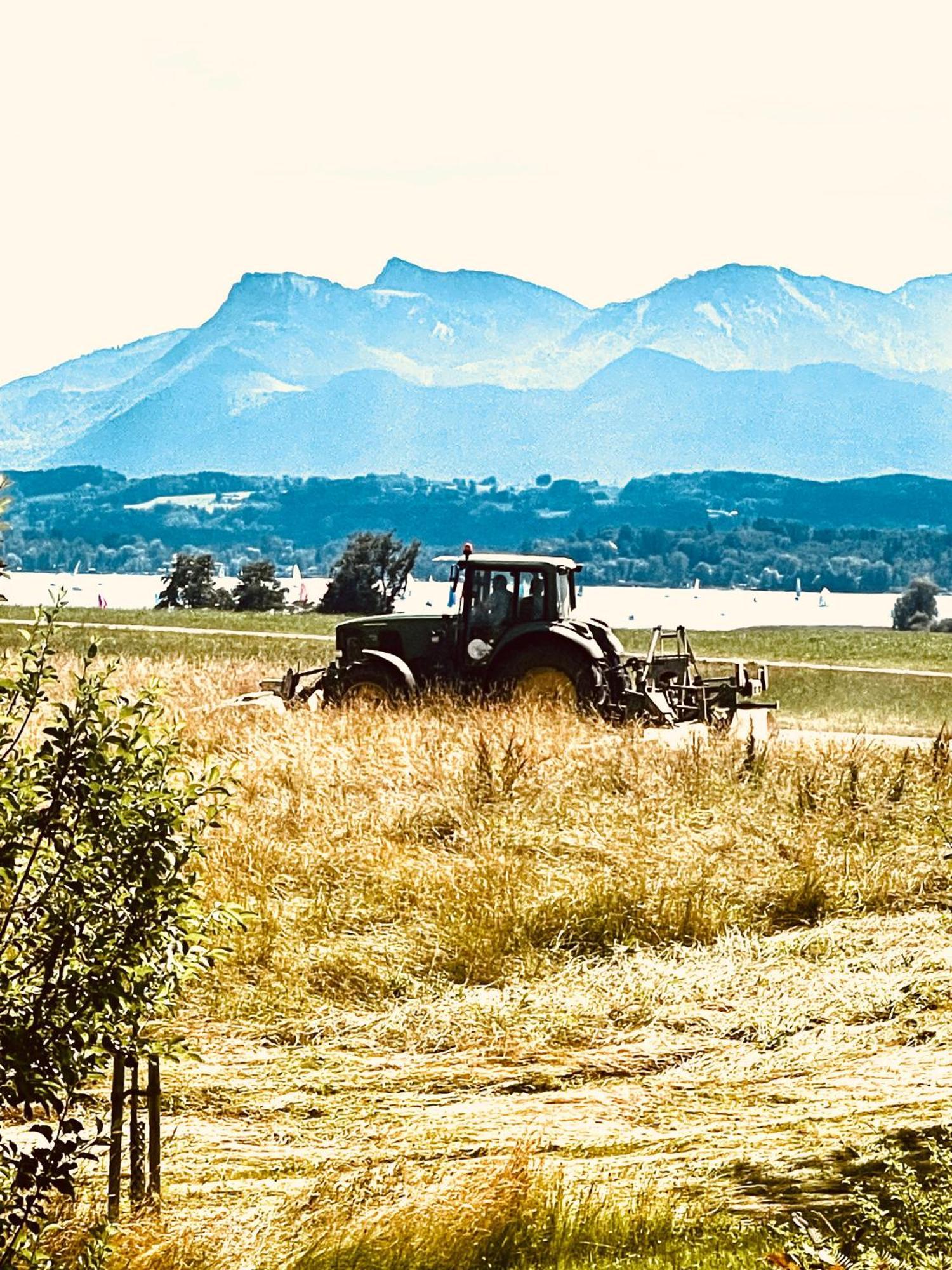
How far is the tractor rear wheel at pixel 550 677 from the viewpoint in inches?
716

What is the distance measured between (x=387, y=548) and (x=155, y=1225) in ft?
209

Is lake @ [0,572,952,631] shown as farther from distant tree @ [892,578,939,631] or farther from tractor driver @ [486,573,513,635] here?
tractor driver @ [486,573,513,635]

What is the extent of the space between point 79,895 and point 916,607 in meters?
76.1

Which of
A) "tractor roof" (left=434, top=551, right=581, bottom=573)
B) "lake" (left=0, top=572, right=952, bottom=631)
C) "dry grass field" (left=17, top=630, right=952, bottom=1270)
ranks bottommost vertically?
"dry grass field" (left=17, top=630, right=952, bottom=1270)

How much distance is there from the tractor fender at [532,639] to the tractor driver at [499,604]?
0.26m

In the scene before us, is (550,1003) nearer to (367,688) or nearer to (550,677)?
(550,677)

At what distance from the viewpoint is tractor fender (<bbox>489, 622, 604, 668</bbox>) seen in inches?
722

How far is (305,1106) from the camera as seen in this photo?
7.44 meters

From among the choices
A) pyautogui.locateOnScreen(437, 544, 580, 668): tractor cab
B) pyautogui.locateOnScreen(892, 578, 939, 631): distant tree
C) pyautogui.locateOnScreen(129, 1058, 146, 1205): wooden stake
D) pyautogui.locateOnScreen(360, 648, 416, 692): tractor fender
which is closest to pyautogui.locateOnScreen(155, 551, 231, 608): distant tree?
pyautogui.locateOnScreen(892, 578, 939, 631): distant tree

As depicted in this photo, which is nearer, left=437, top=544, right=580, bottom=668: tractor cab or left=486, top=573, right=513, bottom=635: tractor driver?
left=437, top=544, right=580, bottom=668: tractor cab

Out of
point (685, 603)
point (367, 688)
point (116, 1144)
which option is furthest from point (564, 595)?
point (685, 603)

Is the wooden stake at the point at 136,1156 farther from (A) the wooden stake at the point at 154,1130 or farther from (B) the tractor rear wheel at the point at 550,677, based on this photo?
(B) the tractor rear wheel at the point at 550,677

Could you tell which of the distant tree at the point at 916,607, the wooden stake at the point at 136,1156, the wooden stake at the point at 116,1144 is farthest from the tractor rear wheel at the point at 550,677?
the distant tree at the point at 916,607

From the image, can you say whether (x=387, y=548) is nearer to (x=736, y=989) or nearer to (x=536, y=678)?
(x=536, y=678)
